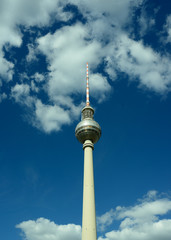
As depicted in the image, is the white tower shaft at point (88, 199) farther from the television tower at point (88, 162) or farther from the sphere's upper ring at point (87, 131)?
the sphere's upper ring at point (87, 131)

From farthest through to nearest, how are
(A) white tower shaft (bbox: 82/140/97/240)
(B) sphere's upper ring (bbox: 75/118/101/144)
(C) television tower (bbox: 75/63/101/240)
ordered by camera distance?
(B) sphere's upper ring (bbox: 75/118/101/144), (C) television tower (bbox: 75/63/101/240), (A) white tower shaft (bbox: 82/140/97/240)

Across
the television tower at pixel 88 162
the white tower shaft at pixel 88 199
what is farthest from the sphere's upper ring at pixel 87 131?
the white tower shaft at pixel 88 199

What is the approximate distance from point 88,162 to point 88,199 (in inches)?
319

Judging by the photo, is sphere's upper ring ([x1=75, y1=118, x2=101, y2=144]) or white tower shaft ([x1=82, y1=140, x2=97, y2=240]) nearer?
white tower shaft ([x1=82, y1=140, x2=97, y2=240])

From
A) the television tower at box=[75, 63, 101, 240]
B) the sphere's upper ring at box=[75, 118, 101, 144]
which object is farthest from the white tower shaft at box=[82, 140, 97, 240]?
the sphere's upper ring at box=[75, 118, 101, 144]

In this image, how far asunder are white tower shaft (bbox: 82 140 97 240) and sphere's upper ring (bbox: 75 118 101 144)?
6.00 ft

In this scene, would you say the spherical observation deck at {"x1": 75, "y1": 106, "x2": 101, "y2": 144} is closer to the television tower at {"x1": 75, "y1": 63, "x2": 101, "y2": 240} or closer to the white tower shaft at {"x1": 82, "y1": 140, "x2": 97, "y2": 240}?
the television tower at {"x1": 75, "y1": 63, "x2": 101, "y2": 240}

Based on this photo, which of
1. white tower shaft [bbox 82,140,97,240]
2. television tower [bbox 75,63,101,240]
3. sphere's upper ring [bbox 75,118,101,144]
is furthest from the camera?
sphere's upper ring [bbox 75,118,101,144]

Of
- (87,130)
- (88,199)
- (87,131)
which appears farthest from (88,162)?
Result: (88,199)

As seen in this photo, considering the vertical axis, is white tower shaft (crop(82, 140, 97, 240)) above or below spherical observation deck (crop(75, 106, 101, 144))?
below

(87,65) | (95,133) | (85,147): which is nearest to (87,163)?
(85,147)

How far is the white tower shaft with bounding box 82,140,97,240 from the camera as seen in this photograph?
137 ft

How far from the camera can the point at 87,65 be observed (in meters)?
70.2

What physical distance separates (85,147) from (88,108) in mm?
11555
